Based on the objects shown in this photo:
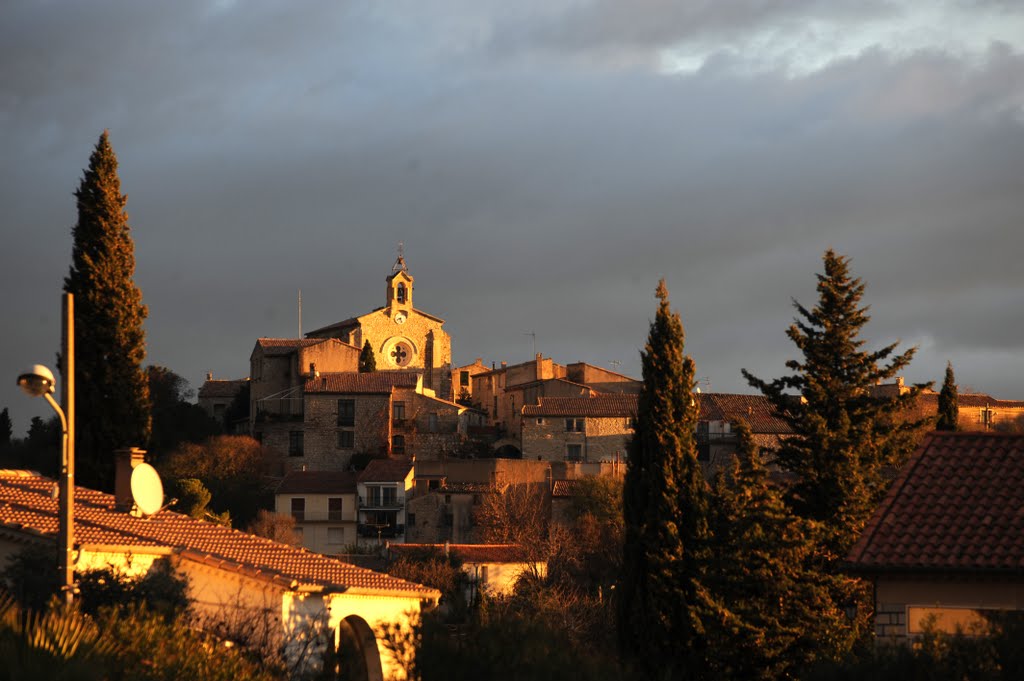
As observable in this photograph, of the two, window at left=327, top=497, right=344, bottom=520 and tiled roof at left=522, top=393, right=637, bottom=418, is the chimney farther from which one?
tiled roof at left=522, top=393, right=637, bottom=418

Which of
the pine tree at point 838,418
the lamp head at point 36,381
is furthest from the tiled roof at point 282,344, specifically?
the lamp head at point 36,381

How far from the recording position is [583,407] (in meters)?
86.6

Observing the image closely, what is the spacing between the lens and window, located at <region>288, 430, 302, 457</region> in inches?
3450

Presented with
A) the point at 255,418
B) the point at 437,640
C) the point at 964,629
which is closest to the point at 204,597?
the point at 437,640

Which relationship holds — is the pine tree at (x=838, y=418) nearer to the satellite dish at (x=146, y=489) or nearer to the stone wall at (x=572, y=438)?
the satellite dish at (x=146, y=489)

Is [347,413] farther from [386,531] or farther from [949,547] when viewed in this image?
[949,547]

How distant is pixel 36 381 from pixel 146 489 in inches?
339

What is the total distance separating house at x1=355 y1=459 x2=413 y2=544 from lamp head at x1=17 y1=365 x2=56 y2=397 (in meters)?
62.7

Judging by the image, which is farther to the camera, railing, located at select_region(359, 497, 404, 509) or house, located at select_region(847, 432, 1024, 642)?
railing, located at select_region(359, 497, 404, 509)

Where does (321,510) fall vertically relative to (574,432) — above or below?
below

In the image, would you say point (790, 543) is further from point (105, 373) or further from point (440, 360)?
point (440, 360)

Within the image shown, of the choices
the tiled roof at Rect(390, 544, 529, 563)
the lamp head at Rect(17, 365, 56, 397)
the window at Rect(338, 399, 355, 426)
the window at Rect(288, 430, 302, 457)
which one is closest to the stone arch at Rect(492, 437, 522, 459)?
the window at Rect(338, 399, 355, 426)

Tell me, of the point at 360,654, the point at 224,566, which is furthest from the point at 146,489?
the point at 360,654

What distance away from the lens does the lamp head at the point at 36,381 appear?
14055 mm
